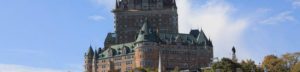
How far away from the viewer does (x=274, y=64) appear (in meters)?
184

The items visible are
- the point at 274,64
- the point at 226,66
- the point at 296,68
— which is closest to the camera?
the point at 296,68

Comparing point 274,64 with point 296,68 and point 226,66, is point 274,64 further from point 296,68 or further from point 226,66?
point 296,68

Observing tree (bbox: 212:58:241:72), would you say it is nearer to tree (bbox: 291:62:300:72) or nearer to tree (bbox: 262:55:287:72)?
tree (bbox: 262:55:287:72)

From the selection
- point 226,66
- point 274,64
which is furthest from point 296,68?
point 274,64

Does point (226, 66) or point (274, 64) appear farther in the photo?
point (274, 64)

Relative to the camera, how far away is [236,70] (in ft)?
563

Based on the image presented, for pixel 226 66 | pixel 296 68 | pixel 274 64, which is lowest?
pixel 296 68

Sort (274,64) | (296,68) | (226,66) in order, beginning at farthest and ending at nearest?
(274,64), (226,66), (296,68)

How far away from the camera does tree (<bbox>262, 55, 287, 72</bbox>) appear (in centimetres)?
18125

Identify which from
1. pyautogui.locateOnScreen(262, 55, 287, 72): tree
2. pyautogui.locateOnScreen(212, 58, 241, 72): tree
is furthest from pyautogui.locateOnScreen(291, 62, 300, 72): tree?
pyautogui.locateOnScreen(212, 58, 241, 72): tree

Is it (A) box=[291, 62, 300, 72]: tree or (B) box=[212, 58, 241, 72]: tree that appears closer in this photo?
(A) box=[291, 62, 300, 72]: tree

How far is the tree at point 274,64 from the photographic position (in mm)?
181250

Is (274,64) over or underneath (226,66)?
over

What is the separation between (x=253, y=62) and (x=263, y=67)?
4024 mm
